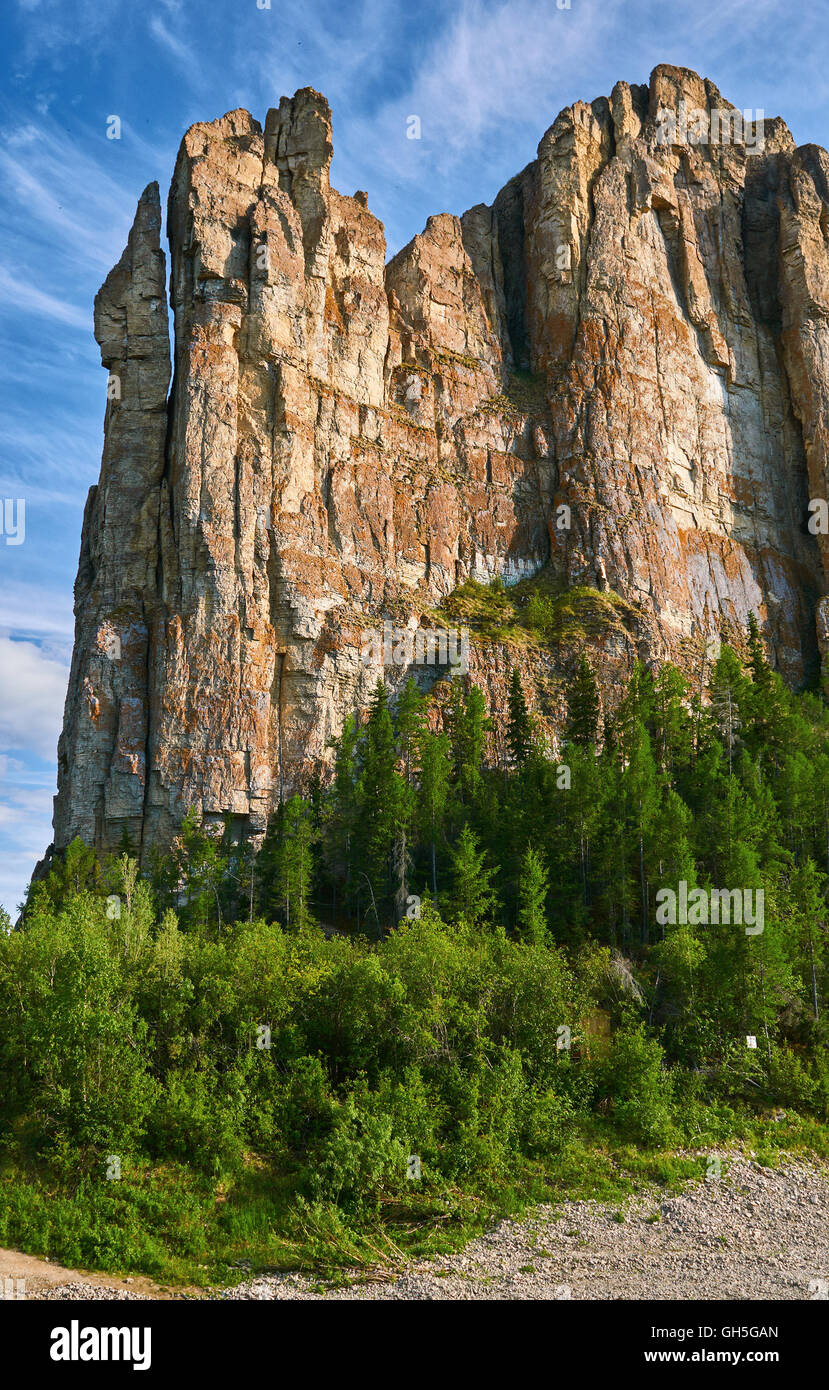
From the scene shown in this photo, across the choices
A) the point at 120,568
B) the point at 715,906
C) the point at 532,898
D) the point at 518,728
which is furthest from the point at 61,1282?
the point at 120,568

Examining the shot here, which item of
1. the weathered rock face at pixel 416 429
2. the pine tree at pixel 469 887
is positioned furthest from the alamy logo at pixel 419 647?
the pine tree at pixel 469 887

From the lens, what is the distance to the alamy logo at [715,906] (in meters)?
45.1

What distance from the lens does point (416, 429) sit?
312 ft

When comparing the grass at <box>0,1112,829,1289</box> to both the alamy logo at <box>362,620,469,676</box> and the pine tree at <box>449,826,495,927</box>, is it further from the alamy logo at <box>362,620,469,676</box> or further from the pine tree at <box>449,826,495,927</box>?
the alamy logo at <box>362,620,469,676</box>

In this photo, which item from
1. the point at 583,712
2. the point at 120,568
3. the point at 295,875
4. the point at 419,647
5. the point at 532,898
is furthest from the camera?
the point at 419,647

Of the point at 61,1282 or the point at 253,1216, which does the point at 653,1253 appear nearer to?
the point at 253,1216

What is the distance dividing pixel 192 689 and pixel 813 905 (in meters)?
41.7

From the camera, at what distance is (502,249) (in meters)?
115

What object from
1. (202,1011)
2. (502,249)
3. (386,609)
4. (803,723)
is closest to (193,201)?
(386,609)

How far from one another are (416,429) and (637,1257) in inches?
2997

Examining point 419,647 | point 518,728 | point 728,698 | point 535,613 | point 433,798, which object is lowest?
point 433,798
